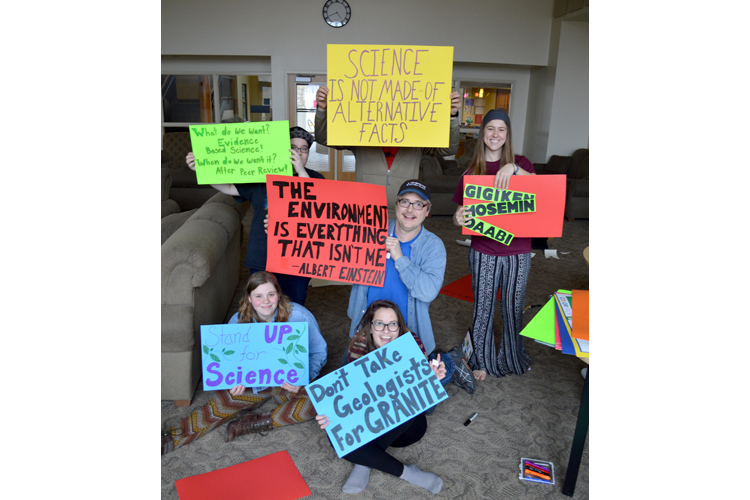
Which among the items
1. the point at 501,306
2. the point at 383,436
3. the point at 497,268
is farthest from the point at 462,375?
the point at 383,436

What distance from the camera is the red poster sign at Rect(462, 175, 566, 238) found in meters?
2.00

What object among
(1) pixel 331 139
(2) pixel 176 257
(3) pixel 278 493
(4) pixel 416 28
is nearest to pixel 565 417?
(3) pixel 278 493

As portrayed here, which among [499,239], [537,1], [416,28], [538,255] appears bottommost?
[538,255]

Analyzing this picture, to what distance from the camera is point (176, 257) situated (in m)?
2.05

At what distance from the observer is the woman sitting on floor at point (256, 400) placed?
198cm

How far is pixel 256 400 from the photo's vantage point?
2090 mm

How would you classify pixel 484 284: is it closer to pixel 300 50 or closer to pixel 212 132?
pixel 212 132

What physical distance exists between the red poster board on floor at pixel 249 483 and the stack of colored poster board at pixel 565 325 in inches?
39.2

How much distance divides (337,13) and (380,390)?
6744 mm

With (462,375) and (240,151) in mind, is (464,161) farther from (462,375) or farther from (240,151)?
(240,151)

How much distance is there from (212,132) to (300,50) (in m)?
5.91

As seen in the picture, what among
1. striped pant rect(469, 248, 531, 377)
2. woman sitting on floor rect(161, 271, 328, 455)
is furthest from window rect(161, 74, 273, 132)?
striped pant rect(469, 248, 531, 377)

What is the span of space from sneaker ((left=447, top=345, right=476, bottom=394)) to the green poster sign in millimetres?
1229

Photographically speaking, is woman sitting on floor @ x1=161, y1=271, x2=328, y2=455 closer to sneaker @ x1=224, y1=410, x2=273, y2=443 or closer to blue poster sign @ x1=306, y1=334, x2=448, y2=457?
sneaker @ x1=224, y1=410, x2=273, y2=443
